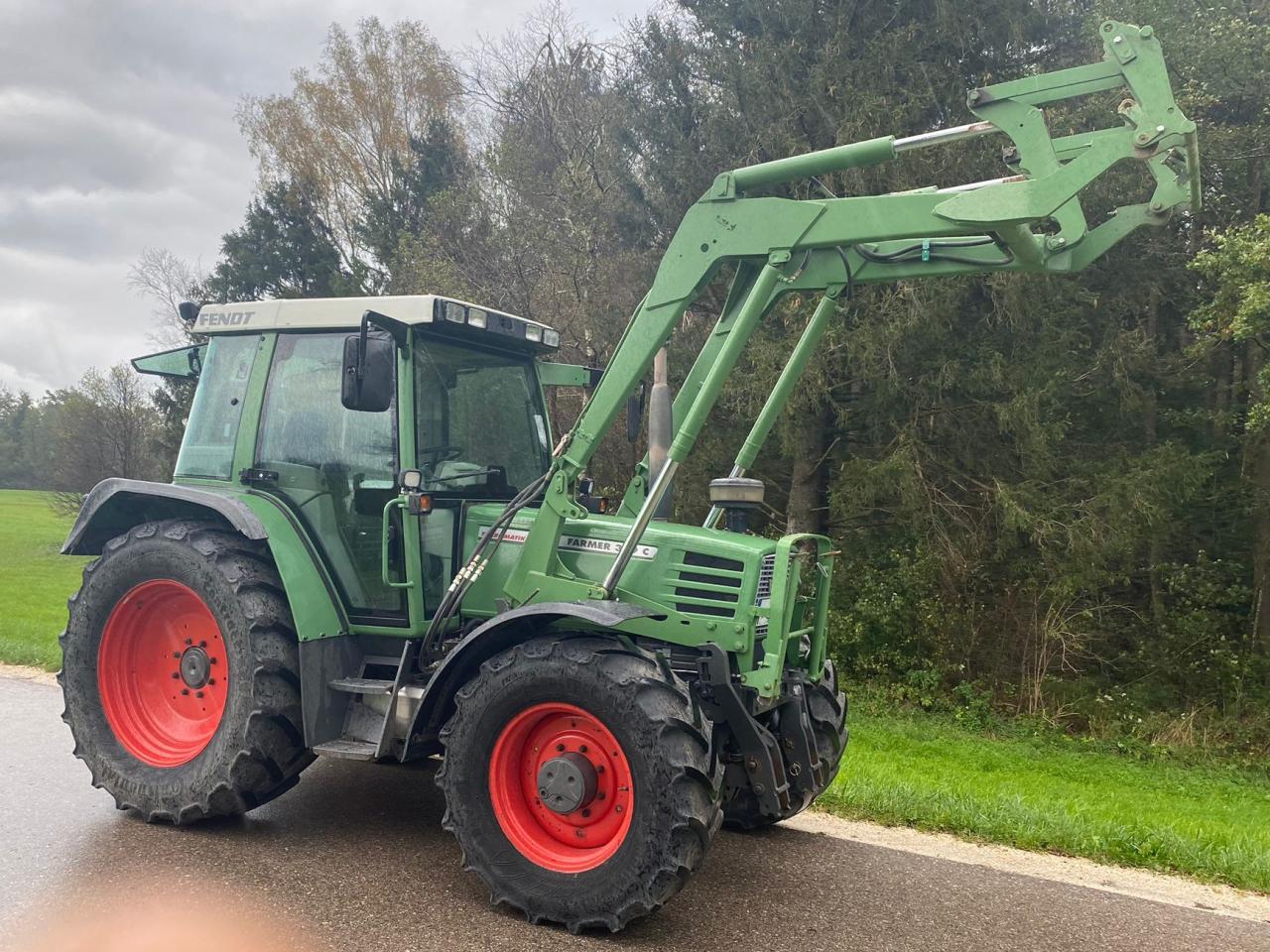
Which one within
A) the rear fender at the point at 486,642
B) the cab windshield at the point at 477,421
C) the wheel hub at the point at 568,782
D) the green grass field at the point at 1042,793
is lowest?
the green grass field at the point at 1042,793

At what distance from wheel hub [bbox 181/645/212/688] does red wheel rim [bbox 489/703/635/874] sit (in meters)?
1.85

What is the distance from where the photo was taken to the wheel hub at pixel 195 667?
521cm

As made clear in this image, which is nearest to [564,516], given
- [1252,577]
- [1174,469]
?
[1174,469]

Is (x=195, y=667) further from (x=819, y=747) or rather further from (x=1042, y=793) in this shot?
(x=1042, y=793)

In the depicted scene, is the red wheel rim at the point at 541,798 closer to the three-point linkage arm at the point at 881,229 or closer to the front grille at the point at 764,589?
the three-point linkage arm at the point at 881,229

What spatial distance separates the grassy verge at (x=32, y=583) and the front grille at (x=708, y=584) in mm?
7383

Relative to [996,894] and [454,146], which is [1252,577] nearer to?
[996,894]

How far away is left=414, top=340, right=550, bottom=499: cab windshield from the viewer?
5.14m

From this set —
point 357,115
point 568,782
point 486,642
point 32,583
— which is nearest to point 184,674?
point 486,642

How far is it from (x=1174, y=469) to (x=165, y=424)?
74.3 feet

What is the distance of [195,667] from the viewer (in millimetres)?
5207

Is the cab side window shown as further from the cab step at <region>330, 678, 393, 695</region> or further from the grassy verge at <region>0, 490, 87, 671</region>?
the grassy verge at <region>0, 490, 87, 671</region>

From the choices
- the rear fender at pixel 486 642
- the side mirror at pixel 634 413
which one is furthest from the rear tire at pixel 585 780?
the side mirror at pixel 634 413

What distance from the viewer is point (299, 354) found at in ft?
17.7
